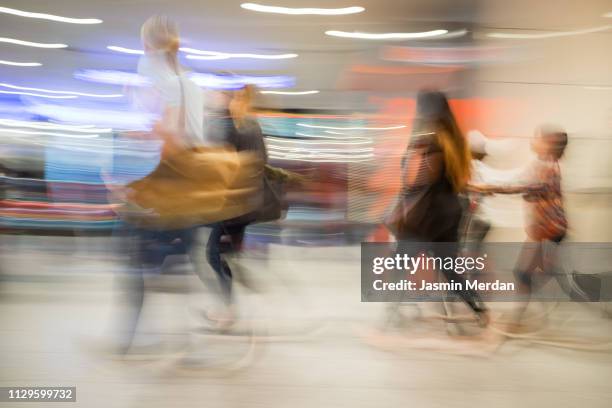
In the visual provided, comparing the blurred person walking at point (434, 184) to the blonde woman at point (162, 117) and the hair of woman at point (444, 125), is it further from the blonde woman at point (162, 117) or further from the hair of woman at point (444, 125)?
the blonde woman at point (162, 117)

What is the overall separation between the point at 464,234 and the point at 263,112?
52.4 inches

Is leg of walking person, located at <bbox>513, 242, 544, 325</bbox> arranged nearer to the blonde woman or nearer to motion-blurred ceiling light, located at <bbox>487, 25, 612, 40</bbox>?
motion-blurred ceiling light, located at <bbox>487, 25, 612, 40</bbox>

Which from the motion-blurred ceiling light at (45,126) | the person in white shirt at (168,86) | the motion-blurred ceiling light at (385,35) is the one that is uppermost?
the motion-blurred ceiling light at (385,35)

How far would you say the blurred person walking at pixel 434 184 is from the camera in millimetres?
3371

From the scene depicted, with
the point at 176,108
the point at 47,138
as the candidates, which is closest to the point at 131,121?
the point at 176,108

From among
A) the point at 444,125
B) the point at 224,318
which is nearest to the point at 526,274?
the point at 444,125

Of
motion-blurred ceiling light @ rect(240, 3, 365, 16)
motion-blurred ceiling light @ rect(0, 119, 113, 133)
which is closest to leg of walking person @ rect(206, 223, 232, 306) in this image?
motion-blurred ceiling light @ rect(0, 119, 113, 133)

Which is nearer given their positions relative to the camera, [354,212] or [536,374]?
[536,374]

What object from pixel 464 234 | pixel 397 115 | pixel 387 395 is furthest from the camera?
pixel 464 234

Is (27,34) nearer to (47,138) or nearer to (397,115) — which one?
(47,138)

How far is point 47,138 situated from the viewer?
124 inches

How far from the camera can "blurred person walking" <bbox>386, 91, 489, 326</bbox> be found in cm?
337

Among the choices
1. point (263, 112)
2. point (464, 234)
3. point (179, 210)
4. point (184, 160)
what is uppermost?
point (263, 112)

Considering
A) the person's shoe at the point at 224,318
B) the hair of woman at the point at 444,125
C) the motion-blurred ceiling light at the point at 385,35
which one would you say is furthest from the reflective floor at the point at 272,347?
the motion-blurred ceiling light at the point at 385,35
